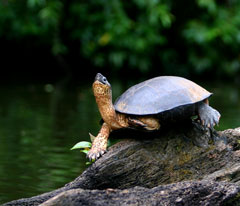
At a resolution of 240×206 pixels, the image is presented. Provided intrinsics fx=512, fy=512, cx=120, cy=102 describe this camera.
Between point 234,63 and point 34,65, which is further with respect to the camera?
point 34,65

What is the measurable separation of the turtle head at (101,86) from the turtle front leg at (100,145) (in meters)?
0.26

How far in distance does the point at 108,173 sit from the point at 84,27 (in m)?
13.7

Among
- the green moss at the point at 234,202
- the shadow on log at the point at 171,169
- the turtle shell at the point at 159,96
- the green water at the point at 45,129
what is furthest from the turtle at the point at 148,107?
the green water at the point at 45,129

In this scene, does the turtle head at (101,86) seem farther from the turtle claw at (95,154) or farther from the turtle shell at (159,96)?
the turtle claw at (95,154)

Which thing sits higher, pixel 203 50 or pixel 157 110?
pixel 203 50

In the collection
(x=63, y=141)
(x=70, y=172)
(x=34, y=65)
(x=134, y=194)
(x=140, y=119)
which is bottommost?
(x=134, y=194)

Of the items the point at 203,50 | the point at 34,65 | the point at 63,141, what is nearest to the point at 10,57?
the point at 34,65

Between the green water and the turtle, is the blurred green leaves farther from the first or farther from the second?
the turtle

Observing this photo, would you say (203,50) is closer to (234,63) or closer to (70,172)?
(234,63)

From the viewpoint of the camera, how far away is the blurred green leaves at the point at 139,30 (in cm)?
1557

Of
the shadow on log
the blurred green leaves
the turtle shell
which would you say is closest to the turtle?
the turtle shell

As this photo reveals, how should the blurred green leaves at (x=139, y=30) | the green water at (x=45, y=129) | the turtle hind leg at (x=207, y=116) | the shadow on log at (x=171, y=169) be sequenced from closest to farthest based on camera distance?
the shadow on log at (x=171, y=169), the turtle hind leg at (x=207, y=116), the green water at (x=45, y=129), the blurred green leaves at (x=139, y=30)

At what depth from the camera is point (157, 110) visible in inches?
145

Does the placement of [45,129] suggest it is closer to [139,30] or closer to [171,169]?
[171,169]
